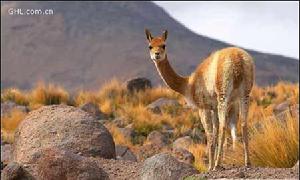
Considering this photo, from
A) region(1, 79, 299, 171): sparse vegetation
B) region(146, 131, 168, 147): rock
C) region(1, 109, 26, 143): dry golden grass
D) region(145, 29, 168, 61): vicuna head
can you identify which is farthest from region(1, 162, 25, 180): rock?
region(1, 109, 26, 143): dry golden grass

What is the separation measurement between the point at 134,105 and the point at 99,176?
1362 cm

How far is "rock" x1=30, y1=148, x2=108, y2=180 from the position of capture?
8922 millimetres

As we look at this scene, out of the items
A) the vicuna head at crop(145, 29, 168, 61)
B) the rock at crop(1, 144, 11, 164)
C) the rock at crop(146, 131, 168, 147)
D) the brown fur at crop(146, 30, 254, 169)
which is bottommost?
the rock at crop(1, 144, 11, 164)

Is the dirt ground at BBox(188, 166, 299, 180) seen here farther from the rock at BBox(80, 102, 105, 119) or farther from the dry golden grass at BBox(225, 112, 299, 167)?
the rock at BBox(80, 102, 105, 119)

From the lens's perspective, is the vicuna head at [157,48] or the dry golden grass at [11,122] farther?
the dry golden grass at [11,122]

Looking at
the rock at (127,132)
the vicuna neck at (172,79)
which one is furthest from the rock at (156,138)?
the vicuna neck at (172,79)

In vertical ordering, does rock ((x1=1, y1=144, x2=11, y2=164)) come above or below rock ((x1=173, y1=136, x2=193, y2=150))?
below

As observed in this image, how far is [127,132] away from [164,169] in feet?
32.0

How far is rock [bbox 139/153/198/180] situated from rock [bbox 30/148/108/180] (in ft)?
1.89

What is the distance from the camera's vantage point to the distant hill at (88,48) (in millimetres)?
80375

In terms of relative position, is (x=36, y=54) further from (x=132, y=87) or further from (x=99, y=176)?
(x=99, y=176)

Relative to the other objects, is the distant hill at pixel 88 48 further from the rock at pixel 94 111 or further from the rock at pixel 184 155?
the rock at pixel 184 155

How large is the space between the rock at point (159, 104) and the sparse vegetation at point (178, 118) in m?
0.16

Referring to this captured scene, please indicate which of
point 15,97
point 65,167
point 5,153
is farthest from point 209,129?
point 15,97
